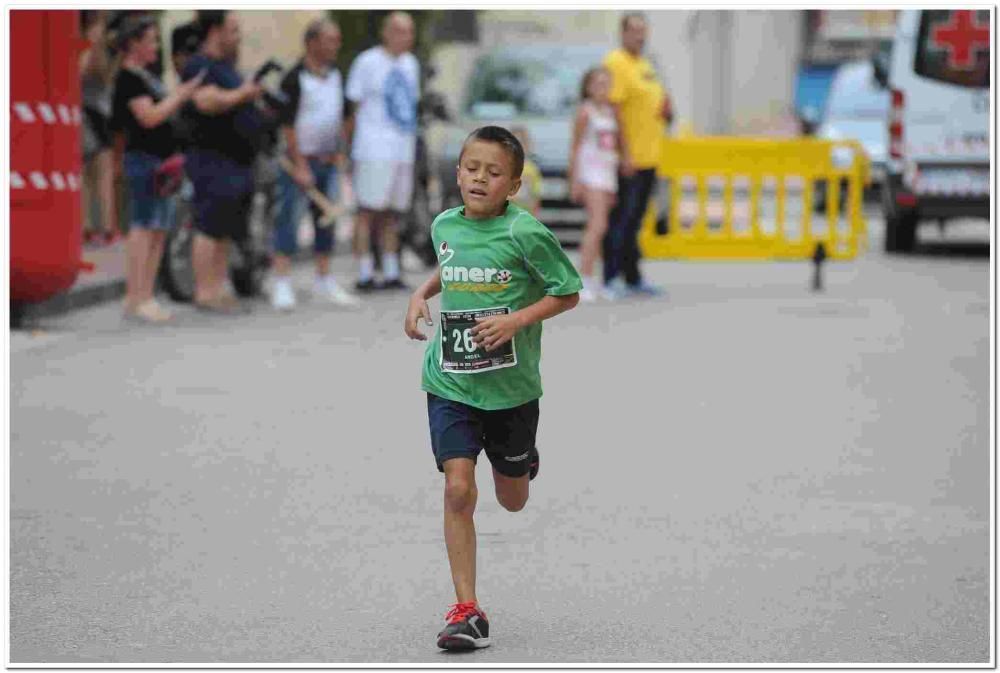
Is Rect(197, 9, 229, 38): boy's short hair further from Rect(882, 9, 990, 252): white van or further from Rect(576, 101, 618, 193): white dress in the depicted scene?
Rect(882, 9, 990, 252): white van

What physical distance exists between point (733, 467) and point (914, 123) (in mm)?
11087

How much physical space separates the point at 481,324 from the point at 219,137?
7530 mm

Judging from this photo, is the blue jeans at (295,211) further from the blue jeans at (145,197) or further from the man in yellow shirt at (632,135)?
the man in yellow shirt at (632,135)

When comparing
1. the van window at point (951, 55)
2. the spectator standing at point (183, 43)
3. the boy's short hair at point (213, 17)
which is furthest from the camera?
the van window at point (951, 55)

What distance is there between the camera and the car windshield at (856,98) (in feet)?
88.5

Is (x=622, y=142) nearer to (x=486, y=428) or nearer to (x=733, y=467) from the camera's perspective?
(x=733, y=467)

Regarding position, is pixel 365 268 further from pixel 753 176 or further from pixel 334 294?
pixel 753 176

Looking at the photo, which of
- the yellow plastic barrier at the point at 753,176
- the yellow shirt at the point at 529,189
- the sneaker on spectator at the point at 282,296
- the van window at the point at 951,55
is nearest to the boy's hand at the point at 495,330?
the sneaker on spectator at the point at 282,296

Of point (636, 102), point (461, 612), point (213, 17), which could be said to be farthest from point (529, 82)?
point (461, 612)

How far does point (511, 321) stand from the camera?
4859 millimetres

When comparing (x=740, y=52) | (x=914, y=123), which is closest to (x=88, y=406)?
(x=914, y=123)

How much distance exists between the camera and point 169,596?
213 inches

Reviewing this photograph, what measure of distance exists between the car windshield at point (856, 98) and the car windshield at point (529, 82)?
8544 mm

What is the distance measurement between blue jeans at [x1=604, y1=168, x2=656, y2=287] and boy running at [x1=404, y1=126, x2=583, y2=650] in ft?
28.5
